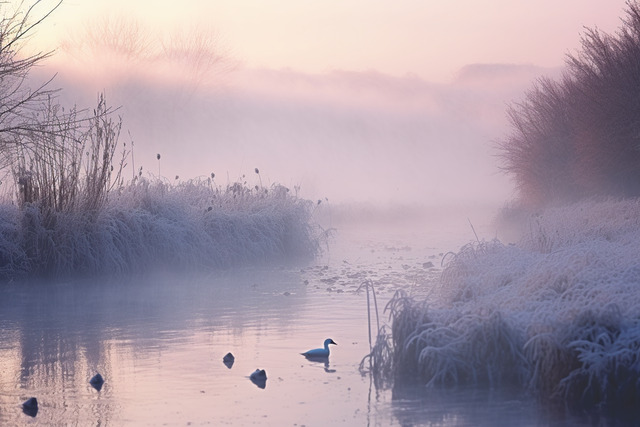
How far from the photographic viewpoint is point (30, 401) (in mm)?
6441

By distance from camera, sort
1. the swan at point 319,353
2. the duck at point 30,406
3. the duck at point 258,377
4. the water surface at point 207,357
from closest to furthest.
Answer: the water surface at point 207,357, the duck at point 30,406, the duck at point 258,377, the swan at point 319,353

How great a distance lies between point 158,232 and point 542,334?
Result: 955cm

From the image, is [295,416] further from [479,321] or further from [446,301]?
[446,301]

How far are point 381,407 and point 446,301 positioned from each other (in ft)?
9.16

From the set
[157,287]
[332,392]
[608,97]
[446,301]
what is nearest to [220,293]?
[157,287]

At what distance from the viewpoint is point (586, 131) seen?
19172mm

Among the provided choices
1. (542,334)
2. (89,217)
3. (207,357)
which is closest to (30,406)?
(207,357)

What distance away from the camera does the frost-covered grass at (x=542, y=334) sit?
6426mm

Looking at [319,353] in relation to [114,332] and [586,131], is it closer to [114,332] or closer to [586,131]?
[114,332]

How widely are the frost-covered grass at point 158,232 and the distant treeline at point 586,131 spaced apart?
5825mm

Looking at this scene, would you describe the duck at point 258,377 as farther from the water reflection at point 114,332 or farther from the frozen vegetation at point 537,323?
the frozen vegetation at point 537,323

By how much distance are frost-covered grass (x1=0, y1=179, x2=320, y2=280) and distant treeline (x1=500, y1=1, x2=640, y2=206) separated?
5.83 metres

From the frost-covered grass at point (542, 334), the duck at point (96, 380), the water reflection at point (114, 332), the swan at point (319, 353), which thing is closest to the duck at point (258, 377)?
the water reflection at point (114, 332)

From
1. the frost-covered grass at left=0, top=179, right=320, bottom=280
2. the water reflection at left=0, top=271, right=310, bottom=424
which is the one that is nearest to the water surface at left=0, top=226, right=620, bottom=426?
the water reflection at left=0, top=271, right=310, bottom=424
